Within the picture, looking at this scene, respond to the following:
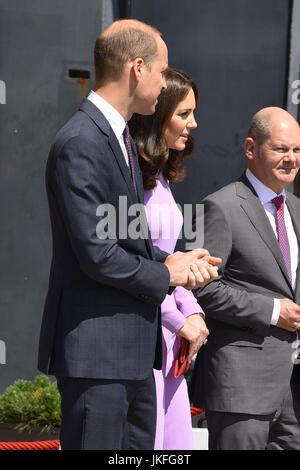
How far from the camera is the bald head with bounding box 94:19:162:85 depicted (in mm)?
3457

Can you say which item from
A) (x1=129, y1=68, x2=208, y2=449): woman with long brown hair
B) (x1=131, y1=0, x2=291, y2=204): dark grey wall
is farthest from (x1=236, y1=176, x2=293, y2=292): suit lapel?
(x1=131, y1=0, x2=291, y2=204): dark grey wall

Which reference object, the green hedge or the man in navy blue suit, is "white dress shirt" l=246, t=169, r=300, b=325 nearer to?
the man in navy blue suit

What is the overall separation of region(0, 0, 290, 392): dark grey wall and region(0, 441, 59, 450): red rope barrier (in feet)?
5.16

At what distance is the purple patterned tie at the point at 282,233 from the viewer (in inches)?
183

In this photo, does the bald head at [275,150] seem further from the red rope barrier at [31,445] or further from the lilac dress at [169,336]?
the red rope barrier at [31,445]

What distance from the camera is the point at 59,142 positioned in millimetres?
3324

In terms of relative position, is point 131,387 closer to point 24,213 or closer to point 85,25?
point 24,213

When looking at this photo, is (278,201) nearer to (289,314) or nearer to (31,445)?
(289,314)

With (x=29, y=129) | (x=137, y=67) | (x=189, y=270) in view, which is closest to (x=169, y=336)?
(x=189, y=270)

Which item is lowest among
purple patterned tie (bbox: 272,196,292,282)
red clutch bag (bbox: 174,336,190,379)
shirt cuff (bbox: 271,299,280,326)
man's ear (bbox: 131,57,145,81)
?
red clutch bag (bbox: 174,336,190,379)

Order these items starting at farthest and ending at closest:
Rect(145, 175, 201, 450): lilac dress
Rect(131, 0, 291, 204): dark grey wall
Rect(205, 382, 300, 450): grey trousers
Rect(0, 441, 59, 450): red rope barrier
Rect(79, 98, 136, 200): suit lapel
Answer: Rect(131, 0, 291, 204): dark grey wall
Rect(0, 441, 59, 450): red rope barrier
Rect(205, 382, 300, 450): grey trousers
Rect(145, 175, 201, 450): lilac dress
Rect(79, 98, 136, 200): suit lapel

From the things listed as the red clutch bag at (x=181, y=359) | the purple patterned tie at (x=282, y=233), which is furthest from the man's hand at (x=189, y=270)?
the purple patterned tie at (x=282, y=233)

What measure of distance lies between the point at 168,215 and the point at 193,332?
60cm
